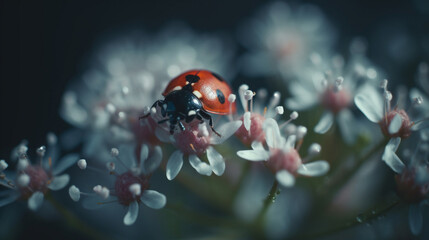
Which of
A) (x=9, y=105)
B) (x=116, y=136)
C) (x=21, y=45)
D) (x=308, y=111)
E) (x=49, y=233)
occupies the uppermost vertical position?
(x=308, y=111)

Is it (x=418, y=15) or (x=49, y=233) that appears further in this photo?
(x=418, y=15)

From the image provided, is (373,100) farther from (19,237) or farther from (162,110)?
(19,237)

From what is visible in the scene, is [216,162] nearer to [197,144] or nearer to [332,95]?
[197,144]

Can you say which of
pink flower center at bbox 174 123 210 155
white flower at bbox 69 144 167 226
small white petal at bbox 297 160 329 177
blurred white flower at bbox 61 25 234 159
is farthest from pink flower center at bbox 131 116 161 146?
small white petal at bbox 297 160 329 177

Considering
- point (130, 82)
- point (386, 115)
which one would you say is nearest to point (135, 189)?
point (130, 82)

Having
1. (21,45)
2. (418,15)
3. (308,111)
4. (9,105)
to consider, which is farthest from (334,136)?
(21,45)

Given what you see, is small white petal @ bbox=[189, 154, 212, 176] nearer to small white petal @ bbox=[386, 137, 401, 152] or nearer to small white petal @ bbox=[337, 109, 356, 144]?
small white petal @ bbox=[386, 137, 401, 152]
